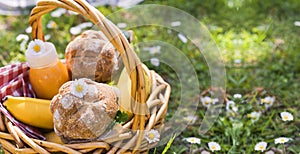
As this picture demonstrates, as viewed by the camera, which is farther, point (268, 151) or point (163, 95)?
point (268, 151)

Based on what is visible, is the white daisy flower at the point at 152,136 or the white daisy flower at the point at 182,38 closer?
the white daisy flower at the point at 152,136

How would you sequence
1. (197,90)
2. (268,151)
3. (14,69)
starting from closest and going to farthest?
(14,69) < (268,151) < (197,90)

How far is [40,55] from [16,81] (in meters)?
0.15

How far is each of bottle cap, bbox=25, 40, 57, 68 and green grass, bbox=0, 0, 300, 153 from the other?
1.65 ft

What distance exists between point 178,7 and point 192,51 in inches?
17.7

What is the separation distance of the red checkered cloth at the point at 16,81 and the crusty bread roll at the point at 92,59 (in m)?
0.16

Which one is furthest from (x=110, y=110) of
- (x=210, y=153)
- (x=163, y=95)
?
(x=210, y=153)

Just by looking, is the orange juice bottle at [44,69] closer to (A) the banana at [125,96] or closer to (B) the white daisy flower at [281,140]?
(A) the banana at [125,96]

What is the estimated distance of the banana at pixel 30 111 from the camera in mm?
1556

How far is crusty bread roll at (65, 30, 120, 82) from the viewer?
1643mm

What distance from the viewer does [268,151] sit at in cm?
186

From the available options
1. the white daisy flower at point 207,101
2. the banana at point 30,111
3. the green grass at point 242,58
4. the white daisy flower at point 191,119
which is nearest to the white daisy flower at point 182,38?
the green grass at point 242,58

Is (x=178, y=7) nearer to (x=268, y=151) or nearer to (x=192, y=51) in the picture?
(x=192, y=51)

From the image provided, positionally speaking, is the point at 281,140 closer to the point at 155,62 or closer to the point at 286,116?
the point at 286,116
